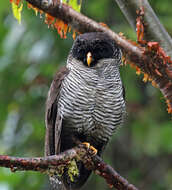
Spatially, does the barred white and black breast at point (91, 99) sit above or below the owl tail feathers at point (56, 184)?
above

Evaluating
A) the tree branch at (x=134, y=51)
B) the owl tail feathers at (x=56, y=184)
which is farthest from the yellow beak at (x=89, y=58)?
the owl tail feathers at (x=56, y=184)

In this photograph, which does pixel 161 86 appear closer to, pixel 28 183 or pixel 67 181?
pixel 67 181

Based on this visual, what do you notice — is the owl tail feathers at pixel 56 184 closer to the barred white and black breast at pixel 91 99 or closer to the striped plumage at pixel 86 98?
the striped plumage at pixel 86 98

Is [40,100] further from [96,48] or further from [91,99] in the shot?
[91,99]

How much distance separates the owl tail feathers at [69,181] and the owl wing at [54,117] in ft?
0.81

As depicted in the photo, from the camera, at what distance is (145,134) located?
5418 mm

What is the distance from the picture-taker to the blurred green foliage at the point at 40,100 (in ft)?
17.7

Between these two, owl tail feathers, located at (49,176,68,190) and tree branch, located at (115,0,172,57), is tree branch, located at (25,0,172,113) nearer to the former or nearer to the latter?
tree branch, located at (115,0,172,57)

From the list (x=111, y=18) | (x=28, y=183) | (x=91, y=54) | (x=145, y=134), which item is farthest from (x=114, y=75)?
(x=111, y=18)

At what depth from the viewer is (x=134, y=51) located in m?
3.00

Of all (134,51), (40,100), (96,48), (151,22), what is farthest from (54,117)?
(40,100)

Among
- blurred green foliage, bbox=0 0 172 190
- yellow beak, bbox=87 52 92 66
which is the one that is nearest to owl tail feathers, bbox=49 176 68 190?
yellow beak, bbox=87 52 92 66

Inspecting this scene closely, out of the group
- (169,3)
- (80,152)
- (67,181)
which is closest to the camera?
(80,152)

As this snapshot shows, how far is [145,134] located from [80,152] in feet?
7.05
